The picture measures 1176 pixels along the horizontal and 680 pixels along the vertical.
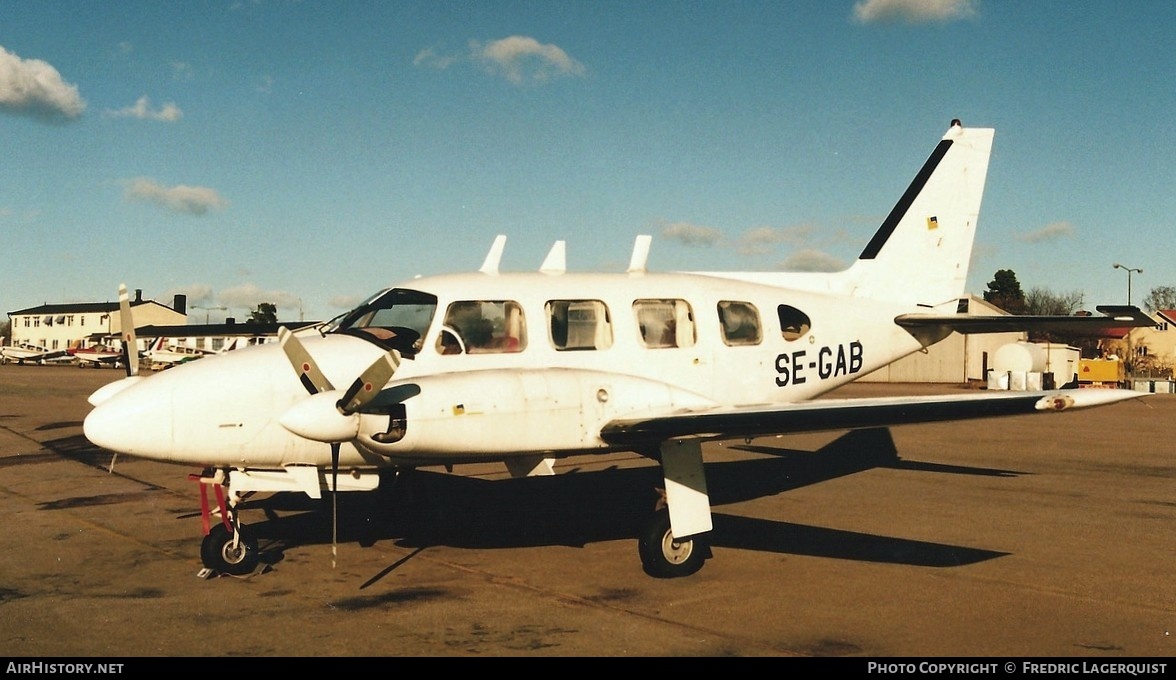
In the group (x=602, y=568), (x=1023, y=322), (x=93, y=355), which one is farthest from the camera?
(x=93, y=355)

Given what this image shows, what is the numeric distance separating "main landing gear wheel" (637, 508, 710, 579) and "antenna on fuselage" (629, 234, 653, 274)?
3.11 m

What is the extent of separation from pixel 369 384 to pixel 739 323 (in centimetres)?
A: 478

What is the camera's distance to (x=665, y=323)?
386 inches

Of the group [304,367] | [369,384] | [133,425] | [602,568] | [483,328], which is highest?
[483,328]

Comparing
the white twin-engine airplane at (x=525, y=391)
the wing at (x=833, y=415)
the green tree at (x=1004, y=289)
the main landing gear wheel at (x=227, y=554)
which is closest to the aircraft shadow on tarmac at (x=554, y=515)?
the main landing gear wheel at (x=227, y=554)

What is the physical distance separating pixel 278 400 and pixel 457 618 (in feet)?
8.72

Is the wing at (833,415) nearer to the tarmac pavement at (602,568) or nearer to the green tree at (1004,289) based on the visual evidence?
the tarmac pavement at (602,568)

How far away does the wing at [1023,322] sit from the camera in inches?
388

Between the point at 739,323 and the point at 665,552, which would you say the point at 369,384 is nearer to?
the point at 665,552

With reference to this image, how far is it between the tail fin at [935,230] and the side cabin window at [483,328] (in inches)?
220

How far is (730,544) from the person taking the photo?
384 inches

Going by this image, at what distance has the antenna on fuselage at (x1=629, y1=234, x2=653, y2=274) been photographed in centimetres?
1041

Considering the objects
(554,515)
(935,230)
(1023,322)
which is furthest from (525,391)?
(935,230)
